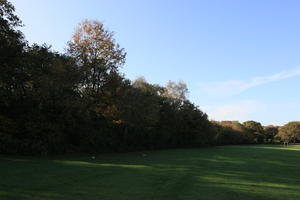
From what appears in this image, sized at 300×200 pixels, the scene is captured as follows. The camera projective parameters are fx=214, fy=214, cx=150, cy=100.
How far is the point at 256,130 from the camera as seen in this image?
91062 millimetres

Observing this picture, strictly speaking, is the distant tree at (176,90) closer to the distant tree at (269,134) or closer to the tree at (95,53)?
the tree at (95,53)

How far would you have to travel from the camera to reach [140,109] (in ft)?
99.5

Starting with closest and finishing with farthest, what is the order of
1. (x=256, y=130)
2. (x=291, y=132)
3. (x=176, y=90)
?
(x=176, y=90)
(x=291, y=132)
(x=256, y=130)

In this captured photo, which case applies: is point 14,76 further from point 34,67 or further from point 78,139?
point 78,139

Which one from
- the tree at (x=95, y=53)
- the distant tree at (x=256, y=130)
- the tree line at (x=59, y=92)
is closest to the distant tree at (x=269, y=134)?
the distant tree at (x=256, y=130)

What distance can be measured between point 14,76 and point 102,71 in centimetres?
746

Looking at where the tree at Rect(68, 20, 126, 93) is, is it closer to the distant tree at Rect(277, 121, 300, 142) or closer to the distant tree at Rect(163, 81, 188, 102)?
the distant tree at Rect(163, 81, 188, 102)

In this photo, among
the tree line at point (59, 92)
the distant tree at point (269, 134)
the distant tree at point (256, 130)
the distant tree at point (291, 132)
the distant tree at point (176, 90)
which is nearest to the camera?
the tree line at point (59, 92)

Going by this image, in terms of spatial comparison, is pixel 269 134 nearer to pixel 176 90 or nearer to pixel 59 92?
pixel 176 90

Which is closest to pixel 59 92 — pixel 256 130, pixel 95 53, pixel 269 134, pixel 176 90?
pixel 95 53

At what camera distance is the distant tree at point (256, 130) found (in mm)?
89300

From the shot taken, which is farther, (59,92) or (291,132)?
(291,132)

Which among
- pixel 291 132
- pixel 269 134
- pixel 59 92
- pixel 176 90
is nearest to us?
pixel 59 92

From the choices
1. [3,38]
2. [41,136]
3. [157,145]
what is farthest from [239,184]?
[157,145]
